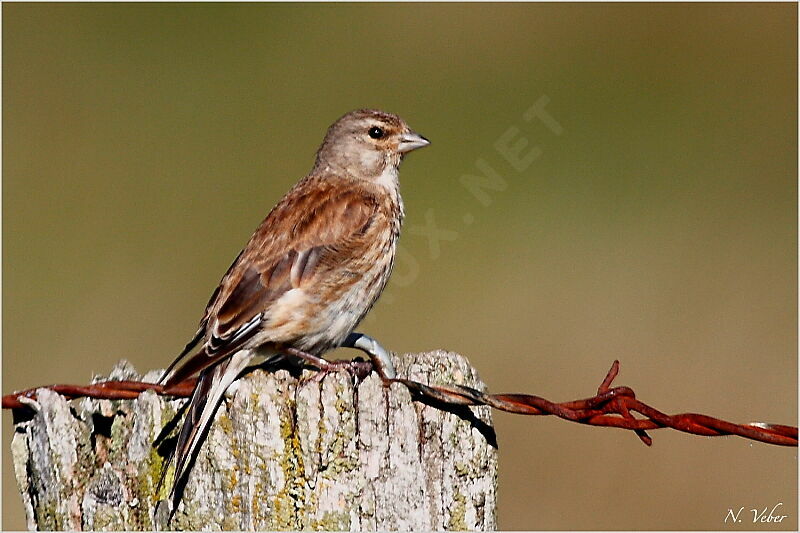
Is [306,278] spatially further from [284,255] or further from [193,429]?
[193,429]

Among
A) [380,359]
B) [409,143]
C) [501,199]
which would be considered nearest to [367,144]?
[409,143]

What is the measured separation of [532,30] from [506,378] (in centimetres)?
514

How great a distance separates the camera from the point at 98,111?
9.57m

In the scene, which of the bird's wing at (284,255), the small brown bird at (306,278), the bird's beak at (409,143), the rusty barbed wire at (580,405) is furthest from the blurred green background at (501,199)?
the rusty barbed wire at (580,405)

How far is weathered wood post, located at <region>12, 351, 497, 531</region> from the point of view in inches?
116

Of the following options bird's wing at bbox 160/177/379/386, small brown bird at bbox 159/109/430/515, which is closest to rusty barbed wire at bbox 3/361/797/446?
small brown bird at bbox 159/109/430/515

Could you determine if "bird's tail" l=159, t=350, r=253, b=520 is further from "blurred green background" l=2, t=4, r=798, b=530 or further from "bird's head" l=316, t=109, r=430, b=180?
"blurred green background" l=2, t=4, r=798, b=530

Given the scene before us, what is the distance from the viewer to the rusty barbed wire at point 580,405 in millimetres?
3055

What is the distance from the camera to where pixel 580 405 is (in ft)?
10.6

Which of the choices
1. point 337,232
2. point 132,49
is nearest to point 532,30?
point 132,49

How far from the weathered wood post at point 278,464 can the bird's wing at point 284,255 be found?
97cm

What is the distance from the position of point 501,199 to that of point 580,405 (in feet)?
18.3

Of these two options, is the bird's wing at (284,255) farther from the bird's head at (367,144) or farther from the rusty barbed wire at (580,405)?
the rusty barbed wire at (580,405)

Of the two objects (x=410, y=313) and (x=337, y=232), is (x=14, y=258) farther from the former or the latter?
(x=337, y=232)
